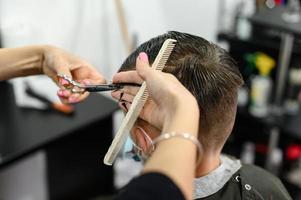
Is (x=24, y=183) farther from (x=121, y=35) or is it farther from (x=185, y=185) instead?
(x=185, y=185)

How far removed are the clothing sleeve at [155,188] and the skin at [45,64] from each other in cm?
59

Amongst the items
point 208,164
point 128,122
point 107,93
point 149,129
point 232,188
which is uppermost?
point 128,122

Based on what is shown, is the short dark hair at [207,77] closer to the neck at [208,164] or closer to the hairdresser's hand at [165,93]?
the neck at [208,164]

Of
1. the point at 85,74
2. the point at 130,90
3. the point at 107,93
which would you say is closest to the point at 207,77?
the point at 130,90

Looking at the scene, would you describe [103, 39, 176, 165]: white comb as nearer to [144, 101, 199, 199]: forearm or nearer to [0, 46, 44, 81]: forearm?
[144, 101, 199, 199]: forearm

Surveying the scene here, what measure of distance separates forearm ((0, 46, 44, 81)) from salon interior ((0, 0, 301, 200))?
46cm

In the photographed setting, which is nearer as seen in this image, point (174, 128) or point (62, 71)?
point (174, 128)

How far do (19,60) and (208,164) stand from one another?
0.59 metres

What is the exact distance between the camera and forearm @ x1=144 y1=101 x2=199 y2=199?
64 centimetres

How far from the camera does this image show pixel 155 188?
25.0 inches

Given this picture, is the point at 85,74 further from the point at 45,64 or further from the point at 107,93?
the point at 107,93

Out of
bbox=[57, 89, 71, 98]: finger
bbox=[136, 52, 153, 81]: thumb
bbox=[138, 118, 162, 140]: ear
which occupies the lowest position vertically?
bbox=[138, 118, 162, 140]: ear

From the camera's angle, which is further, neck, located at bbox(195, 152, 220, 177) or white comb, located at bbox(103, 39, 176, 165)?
neck, located at bbox(195, 152, 220, 177)

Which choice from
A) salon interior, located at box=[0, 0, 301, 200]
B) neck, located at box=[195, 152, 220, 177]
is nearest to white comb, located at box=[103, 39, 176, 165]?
neck, located at box=[195, 152, 220, 177]
